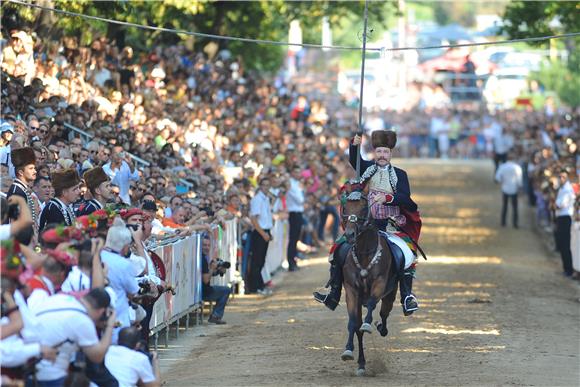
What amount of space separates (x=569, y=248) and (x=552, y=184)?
3.14 meters

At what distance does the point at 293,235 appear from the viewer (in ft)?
94.2

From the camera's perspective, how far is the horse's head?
1642cm

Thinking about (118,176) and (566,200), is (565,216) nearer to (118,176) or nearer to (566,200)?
(566,200)

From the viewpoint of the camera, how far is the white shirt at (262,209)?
24984mm

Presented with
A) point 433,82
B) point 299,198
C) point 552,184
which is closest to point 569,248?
point 552,184

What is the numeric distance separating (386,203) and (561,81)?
240ft

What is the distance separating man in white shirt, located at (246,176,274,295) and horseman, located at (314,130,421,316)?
718 centimetres

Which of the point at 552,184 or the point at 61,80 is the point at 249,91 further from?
the point at 61,80

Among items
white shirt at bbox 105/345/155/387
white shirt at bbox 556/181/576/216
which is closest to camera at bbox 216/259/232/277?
white shirt at bbox 105/345/155/387

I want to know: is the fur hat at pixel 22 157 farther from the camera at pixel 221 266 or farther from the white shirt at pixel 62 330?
the camera at pixel 221 266

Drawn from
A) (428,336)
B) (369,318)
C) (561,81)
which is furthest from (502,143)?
(561,81)

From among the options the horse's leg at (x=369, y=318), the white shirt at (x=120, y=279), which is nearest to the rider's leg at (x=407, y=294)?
the horse's leg at (x=369, y=318)

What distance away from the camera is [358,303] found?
16703mm

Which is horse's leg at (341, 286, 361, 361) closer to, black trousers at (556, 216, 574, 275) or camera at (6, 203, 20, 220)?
camera at (6, 203, 20, 220)
